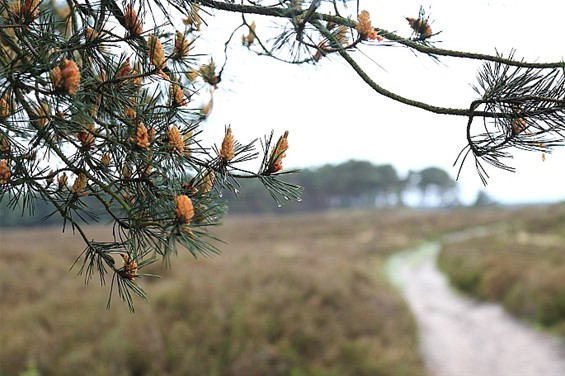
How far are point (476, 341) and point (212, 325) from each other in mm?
4263

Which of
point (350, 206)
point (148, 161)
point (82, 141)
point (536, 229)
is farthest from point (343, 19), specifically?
point (350, 206)

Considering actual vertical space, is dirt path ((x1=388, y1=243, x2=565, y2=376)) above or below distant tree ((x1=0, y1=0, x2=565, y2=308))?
below

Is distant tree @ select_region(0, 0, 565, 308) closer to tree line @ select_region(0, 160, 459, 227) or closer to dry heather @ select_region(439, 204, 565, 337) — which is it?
dry heather @ select_region(439, 204, 565, 337)

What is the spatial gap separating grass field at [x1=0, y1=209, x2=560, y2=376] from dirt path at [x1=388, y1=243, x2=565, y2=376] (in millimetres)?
510

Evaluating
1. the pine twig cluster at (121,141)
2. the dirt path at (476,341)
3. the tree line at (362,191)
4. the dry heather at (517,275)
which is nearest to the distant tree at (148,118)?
the pine twig cluster at (121,141)

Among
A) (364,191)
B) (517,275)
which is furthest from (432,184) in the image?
(517,275)

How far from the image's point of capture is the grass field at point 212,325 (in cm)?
449

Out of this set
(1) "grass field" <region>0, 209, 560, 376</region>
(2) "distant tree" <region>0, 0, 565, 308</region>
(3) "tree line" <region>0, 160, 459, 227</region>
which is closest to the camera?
(2) "distant tree" <region>0, 0, 565, 308</region>

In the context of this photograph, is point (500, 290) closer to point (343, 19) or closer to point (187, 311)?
point (187, 311)

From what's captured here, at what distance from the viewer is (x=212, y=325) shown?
5.10 meters

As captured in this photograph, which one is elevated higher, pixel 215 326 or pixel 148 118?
pixel 148 118

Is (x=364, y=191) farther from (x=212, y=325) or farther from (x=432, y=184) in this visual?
(x=212, y=325)

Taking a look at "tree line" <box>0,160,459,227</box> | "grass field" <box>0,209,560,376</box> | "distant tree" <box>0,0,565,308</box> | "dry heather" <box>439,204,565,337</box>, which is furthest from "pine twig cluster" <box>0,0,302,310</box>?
"tree line" <box>0,160,459,227</box>

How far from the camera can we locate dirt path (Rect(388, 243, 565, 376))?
5.75 metres
